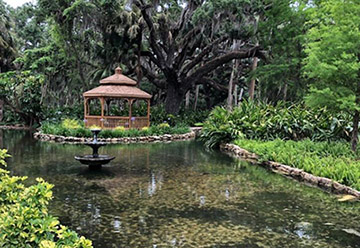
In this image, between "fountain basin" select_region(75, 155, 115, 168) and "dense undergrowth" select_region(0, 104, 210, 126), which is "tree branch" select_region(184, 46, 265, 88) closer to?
"dense undergrowth" select_region(0, 104, 210, 126)

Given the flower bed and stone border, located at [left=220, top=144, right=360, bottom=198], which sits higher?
the flower bed

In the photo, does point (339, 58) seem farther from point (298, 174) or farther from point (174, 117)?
point (174, 117)

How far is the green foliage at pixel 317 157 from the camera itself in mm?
7773

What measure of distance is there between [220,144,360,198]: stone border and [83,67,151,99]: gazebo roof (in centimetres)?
750

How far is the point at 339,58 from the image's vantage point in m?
10.0

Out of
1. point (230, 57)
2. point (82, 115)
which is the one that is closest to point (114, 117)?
point (82, 115)

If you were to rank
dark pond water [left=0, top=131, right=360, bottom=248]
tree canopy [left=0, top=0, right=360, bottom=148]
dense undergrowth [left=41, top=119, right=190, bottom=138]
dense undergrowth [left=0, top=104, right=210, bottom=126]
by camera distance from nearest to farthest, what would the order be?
dark pond water [left=0, top=131, right=360, bottom=248], dense undergrowth [left=41, top=119, right=190, bottom=138], tree canopy [left=0, top=0, right=360, bottom=148], dense undergrowth [left=0, top=104, right=210, bottom=126]

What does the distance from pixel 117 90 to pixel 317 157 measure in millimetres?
11729

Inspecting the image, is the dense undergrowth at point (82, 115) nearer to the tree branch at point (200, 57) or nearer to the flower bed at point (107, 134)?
the tree branch at point (200, 57)

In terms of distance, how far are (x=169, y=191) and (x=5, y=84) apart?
58.8ft

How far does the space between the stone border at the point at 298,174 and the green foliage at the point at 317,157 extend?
0.13 metres

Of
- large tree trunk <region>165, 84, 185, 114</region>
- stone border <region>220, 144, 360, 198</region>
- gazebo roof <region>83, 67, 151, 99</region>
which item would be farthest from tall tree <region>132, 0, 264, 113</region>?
stone border <region>220, 144, 360, 198</region>

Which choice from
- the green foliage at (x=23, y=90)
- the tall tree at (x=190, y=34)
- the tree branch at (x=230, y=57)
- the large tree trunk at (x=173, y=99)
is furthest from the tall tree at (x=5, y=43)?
the tree branch at (x=230, y=57)

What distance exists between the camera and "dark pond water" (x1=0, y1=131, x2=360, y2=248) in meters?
4.91
